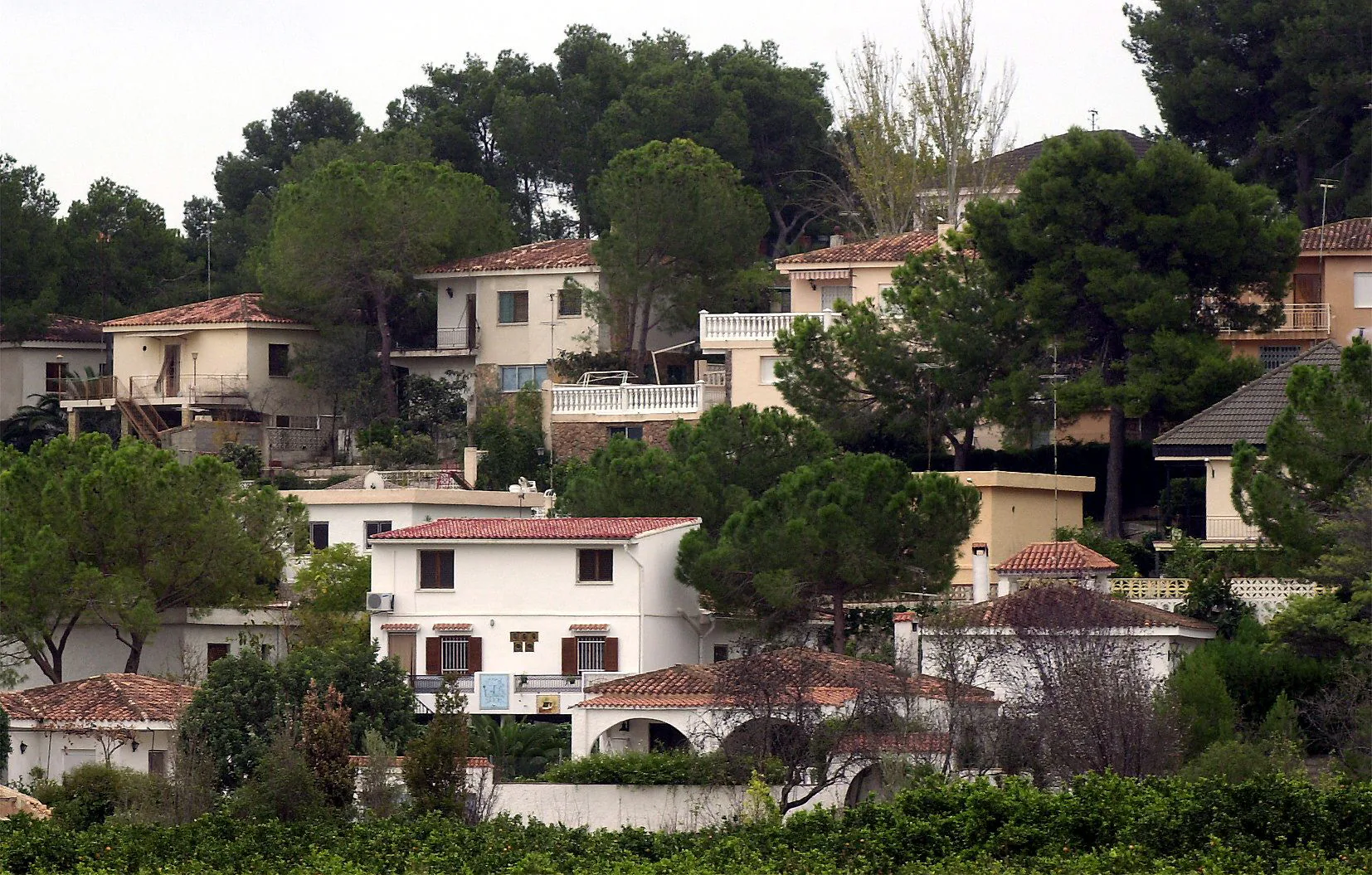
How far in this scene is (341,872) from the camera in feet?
105

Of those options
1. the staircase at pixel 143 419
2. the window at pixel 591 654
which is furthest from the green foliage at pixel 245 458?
the window at pixel 591 654

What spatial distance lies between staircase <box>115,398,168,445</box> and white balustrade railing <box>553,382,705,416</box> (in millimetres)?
11175

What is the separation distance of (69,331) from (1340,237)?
36.8 m

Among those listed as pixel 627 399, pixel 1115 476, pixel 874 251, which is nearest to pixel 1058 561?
pixel 1115 476

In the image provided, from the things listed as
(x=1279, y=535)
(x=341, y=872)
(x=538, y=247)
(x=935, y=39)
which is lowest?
(x=341, y=872)

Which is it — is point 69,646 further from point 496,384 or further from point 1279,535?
point 1279,535

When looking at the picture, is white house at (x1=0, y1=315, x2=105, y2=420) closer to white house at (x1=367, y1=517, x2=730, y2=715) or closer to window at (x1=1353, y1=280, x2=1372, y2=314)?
white house at (x1=367, y1=517, x2=730, y2=715)

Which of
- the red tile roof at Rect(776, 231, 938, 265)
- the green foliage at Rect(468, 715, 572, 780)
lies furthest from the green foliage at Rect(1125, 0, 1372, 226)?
the green foliage at Rect(468, 715, 572, 780)

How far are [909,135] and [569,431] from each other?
13245 millimetres

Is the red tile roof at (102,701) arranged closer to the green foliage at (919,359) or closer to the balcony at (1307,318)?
the green foliage at (919,359)

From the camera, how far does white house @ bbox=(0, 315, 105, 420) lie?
7612cm

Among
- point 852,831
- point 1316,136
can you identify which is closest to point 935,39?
point 1316,136

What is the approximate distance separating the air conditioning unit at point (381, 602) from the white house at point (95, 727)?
4.63m

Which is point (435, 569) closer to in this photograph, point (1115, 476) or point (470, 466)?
point (470, 466)
